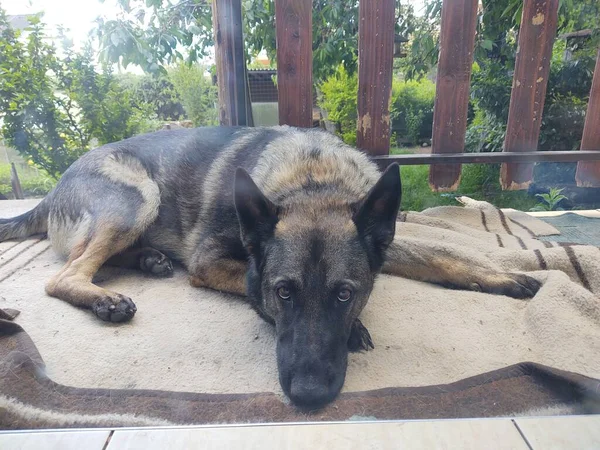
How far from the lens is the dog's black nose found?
1429 millimetres

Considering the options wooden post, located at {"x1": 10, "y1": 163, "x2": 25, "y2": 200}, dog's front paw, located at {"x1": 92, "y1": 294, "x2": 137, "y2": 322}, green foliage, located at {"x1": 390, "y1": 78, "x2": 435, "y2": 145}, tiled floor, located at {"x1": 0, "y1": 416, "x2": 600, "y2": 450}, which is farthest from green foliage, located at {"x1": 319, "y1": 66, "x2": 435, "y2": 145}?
tiled floor, located at {"x1": 0, "y1": 416, "x2": 600, "y2": 450}

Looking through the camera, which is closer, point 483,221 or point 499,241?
point 499,241

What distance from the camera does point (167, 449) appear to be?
1097 millimetres

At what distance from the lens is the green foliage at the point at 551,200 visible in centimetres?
338

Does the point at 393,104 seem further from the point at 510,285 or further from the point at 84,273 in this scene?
the point at 84,273

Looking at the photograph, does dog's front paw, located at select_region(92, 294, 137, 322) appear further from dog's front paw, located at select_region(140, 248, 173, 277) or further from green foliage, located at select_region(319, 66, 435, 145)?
green foliage, located at select_region(319, 66, 435, 145)

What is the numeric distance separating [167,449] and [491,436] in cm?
86

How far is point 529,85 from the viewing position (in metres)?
3.16

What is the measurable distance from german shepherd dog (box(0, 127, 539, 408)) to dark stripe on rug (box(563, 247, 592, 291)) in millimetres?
327

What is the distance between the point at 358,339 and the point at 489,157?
2123 millimetres

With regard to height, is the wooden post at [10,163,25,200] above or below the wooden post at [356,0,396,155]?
below

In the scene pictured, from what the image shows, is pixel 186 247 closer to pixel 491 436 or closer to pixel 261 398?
pixel 261 398

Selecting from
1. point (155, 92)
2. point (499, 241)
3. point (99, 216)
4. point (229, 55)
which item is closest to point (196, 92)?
point (155, 92)

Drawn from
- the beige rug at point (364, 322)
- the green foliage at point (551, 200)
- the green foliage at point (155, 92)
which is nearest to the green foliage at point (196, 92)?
the green foliage at point (155, 92)
